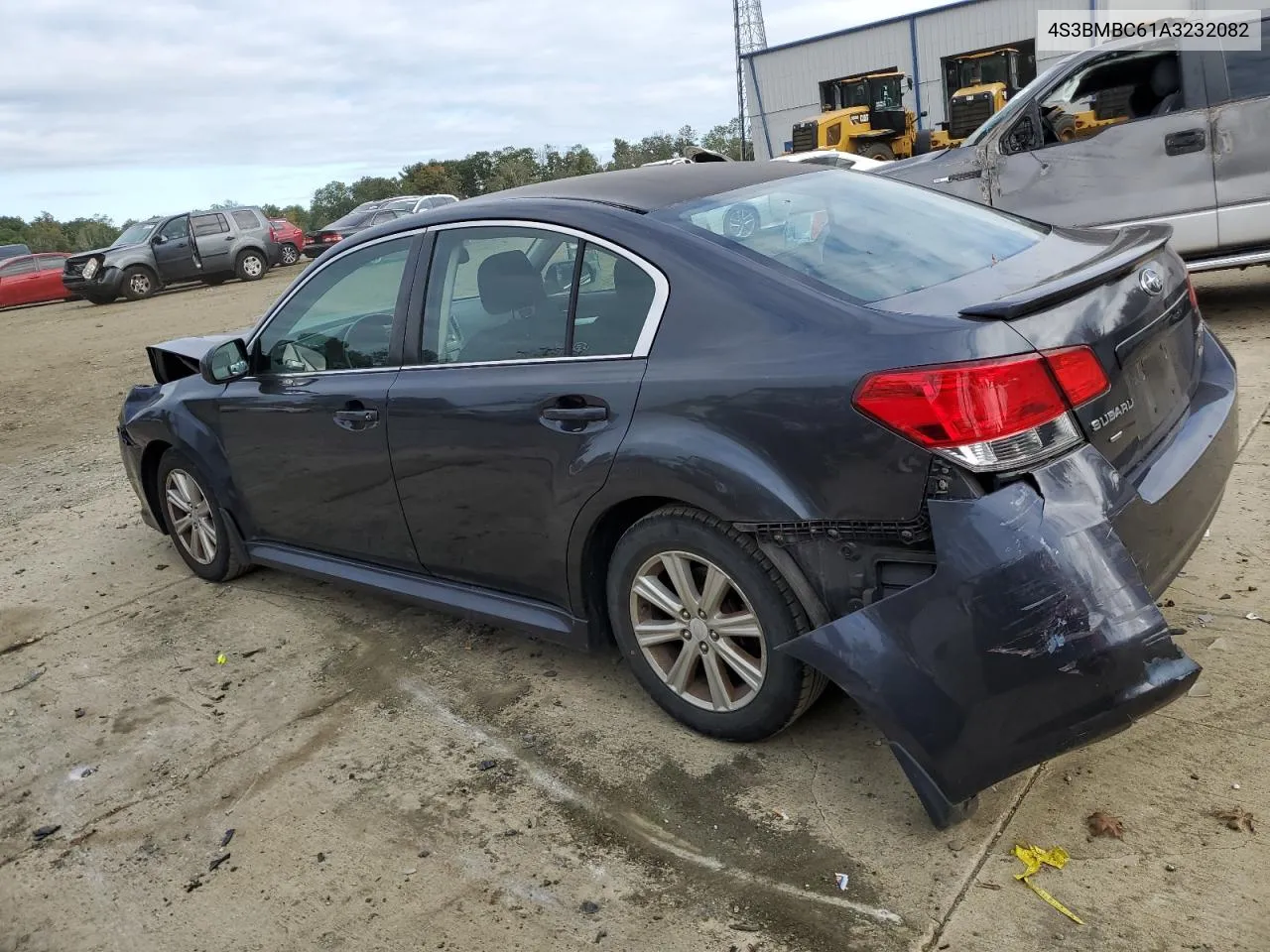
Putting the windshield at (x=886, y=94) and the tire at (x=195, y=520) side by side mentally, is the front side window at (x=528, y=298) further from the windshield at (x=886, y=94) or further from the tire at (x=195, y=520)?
the windshield at (x=886, y=94)

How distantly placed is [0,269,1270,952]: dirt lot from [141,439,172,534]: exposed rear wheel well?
87cm

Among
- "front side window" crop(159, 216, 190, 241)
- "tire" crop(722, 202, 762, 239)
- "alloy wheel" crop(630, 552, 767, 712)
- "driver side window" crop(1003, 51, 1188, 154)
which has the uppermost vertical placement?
"front side window" crop(159, 216, 190, 241)

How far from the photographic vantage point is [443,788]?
326cm

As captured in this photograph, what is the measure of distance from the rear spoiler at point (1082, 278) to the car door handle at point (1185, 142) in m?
4.57

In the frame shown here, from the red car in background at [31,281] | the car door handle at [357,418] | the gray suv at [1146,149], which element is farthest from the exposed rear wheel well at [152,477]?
the red car in background at [31,281]

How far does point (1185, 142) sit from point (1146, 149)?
24 centimetres

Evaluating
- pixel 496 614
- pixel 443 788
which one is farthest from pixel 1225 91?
pixel 443 788

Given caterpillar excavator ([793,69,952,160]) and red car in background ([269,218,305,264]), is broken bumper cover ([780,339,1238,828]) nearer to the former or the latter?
caterpillar excavator ([793,69,952,160])

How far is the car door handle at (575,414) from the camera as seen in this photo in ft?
10.3

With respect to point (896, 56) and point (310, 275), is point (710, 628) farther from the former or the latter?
point (896, 56)

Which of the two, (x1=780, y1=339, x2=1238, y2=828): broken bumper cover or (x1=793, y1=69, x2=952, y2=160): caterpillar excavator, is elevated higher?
(x1=793, y1=69, x2=952, y2=160): caterpillar excavator

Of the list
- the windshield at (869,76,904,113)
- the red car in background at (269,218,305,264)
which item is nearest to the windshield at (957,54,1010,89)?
the windshield at (869,76,904,113)

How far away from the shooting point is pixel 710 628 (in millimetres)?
3090

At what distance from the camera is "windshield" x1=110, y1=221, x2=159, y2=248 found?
924 inches
